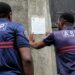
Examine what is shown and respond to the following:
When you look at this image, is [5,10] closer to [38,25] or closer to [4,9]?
[4,9]

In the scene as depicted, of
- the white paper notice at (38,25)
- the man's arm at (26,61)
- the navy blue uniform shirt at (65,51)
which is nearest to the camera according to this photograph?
the man's arm at (26,61)

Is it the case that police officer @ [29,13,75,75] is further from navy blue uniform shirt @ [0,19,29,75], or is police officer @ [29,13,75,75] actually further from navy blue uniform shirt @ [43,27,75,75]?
navy blue uniform shirt @ [0,19,29,75]

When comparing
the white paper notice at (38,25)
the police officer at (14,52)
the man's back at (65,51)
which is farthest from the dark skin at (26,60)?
the white paper notice at (38,25)

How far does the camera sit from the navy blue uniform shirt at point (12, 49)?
473 centimetres

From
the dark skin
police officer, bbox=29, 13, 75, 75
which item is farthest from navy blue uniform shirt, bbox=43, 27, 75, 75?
the dark skin

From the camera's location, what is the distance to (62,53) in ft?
20.5

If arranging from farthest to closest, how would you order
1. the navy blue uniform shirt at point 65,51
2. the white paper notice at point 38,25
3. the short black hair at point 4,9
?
the white paper notice at point 38,25
the navy blue uniform shirt at point 65,51
the short black hair at point 4,9

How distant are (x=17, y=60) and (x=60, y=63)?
165 cm

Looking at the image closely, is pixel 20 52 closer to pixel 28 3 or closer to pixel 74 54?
pixel 74 54

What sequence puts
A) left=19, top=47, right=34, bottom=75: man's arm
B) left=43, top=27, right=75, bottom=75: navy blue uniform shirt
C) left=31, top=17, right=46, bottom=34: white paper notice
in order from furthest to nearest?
left=31, top=17, right=46, bottom=34: white paper notice, left=43, top=27, right=75, bottom=75: navy blue uniform shirt, left=19, top=47, right=34, bottom=75: man's arm

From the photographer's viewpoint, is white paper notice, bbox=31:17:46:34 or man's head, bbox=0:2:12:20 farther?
white paper notice, bbox=31:17:46:34

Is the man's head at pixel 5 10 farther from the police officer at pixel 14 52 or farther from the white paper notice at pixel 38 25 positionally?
the white paper notice at pixel 38 25

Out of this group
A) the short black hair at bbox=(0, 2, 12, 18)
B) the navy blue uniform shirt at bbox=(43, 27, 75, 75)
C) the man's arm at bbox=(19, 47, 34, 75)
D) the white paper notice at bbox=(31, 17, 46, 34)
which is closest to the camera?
the man's arm at bbox=(19, 47, 34, 75)

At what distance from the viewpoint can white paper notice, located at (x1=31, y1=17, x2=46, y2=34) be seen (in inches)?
329
